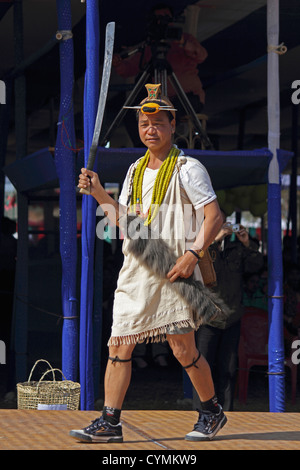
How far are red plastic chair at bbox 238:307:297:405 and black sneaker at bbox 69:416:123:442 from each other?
12.4 feet

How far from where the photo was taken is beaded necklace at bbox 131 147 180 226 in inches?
168

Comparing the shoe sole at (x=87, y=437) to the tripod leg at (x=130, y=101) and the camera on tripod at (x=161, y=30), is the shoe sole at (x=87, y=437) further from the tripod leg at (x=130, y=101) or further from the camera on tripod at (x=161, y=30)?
the camera on tripod at (x=161, y=30)

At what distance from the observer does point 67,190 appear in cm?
600

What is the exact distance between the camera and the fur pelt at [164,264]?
13.8ft

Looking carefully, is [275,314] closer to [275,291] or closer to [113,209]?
[275,291]

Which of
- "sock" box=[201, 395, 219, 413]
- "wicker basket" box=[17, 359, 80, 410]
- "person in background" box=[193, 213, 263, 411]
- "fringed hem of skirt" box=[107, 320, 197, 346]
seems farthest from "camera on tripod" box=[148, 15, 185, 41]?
"sock" box=[201, 395, 219, 413]

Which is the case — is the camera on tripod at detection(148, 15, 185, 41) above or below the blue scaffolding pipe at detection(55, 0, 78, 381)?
above

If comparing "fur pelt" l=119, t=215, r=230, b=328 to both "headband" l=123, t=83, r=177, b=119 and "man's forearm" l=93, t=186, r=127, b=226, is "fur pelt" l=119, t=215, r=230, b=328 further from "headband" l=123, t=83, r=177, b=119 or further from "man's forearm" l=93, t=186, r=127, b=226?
"headband" l=123, t=83, r=177, b=119

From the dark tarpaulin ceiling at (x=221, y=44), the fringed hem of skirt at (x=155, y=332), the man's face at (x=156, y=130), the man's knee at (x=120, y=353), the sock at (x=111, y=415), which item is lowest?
the sock at (x=111, y=415)

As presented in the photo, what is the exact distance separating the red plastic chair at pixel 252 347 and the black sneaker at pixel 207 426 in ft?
11.4

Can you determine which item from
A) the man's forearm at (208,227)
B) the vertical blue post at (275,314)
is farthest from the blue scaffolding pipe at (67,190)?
the man's forearm at (208,227)

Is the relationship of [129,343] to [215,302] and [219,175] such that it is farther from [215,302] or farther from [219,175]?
[219,175]

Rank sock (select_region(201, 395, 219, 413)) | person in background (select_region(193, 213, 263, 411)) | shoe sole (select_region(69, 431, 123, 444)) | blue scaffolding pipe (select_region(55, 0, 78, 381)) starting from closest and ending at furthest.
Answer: shoe sole (select_region(69, 431, 123, 444)), sock (select_region(201, 395, 219, 413)), blue scaffolding pipe (select_region(55, 0, 78, 381)), person in background (select_region(193, 213, 263, 411))

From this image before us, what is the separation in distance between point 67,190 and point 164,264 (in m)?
1.95
